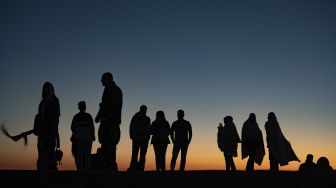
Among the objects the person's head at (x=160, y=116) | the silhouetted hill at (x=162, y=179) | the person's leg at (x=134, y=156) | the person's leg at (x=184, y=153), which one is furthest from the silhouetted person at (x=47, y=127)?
the person's leg at (x=184, y=153)

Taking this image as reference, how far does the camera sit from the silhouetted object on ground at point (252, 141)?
14648 mm

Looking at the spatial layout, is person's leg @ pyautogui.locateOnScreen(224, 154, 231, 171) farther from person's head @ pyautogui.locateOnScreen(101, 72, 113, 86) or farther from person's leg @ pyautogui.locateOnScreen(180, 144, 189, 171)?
person's head @ pyautogui.locateOnScreen(101, 72, 113, 86)

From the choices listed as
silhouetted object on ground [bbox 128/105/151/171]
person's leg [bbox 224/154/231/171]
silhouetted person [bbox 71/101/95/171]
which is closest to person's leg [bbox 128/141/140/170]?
silhouetted object on ground [bbox 128/105/151/171]

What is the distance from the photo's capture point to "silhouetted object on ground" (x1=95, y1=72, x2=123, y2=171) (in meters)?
9.47

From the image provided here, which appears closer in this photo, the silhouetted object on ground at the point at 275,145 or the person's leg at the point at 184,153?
the person's leg at the point at 184,153

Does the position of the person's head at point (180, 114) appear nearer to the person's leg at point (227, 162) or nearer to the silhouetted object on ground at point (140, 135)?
the silhouetted object on ground at point (140, 135)

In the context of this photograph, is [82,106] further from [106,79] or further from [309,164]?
[309,164]

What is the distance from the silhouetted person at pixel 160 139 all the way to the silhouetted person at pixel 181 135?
0.93 ft

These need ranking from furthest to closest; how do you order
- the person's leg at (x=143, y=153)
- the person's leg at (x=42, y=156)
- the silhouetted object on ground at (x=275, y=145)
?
the silhouetted object on ground at (x=275, y=145) → the person's leg at (x=143, y=153) → the person's leg at (x=42, y=156)

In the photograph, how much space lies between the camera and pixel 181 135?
14.1 metres

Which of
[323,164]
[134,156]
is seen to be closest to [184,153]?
[134,156]

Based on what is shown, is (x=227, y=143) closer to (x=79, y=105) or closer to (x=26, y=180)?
(x=79, y=105)

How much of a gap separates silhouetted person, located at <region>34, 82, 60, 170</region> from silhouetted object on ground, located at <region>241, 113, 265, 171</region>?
6.83 metres

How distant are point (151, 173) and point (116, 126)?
2.12 m
